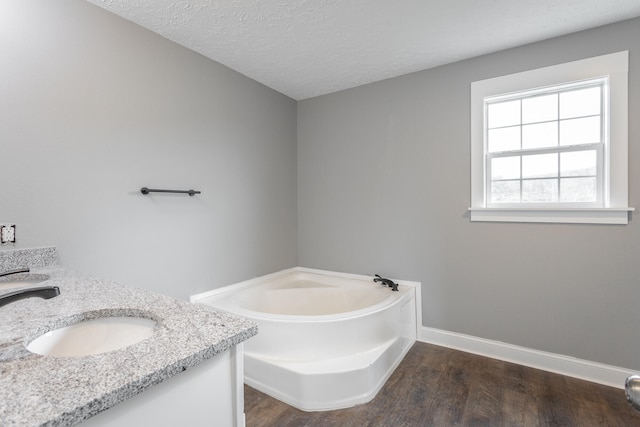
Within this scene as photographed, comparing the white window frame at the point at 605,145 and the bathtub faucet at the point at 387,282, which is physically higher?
the white window frame at the point at 605,145

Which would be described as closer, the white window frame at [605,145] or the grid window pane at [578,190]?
the white window frame at [605,145]

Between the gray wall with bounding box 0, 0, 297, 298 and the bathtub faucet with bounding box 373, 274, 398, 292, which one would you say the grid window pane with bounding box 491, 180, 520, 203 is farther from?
the gray wall with bounding box 0, 0, 297, 298

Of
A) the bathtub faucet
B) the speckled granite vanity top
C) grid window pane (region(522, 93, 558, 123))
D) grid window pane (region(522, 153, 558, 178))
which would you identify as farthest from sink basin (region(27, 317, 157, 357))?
grid window pane (region(522, 93, 558, 123))

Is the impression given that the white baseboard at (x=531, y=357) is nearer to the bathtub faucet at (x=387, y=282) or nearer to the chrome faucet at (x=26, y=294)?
the bathtub faucet at (x=387, y=282)

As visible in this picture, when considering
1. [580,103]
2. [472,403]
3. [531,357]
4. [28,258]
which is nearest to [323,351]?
[472,403]

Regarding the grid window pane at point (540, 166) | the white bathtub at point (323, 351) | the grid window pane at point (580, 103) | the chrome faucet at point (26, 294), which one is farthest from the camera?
the grid window pane at point (540, 166)

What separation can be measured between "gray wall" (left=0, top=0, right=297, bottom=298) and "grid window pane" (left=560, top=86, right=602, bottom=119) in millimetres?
2490

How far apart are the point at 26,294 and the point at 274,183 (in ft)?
7.87

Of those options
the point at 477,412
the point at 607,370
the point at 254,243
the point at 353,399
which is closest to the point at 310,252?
the point at 254,243

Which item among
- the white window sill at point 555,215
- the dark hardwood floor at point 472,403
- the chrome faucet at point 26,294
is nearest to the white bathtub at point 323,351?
the dark hardwood floor at point 472,403

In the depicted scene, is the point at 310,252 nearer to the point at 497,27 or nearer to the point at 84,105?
the point at 84,105

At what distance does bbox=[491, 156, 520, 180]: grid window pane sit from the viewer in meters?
2.38

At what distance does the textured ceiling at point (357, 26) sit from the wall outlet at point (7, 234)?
139 centimetres

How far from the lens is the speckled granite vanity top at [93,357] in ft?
1.63
